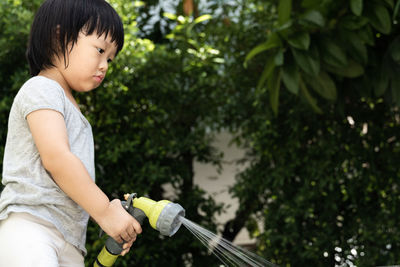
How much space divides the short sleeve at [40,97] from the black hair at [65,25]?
0.12 metres

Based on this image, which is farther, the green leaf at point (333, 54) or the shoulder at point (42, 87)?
the green leaf at point (333, 54)

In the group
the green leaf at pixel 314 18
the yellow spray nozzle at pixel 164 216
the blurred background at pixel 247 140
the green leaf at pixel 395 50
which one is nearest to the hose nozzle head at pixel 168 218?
the yellow spray nozzle at pixel 164 216

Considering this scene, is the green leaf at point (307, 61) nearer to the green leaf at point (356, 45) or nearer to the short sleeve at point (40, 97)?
→ the green leaf at point (356, 45)

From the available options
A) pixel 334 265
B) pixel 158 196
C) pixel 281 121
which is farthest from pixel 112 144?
pixel 334 265

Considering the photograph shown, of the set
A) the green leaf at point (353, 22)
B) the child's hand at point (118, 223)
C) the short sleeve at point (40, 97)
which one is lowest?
the child's hand at point (118, 223)

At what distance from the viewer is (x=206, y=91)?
343cm

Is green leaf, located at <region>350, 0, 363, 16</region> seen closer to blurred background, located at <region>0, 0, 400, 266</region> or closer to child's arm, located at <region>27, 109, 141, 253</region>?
blurred background, located at <region>0, 0, 400, 266</region>

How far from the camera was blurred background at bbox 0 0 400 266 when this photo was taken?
3090 mm

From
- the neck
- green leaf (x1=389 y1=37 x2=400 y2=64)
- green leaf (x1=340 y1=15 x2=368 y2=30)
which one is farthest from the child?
green leaf (x1=389 y1=37 x2=400 y2=64)

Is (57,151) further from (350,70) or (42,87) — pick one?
(350,70)

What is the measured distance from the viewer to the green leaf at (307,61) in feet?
7.65

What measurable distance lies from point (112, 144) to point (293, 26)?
4.03 feet

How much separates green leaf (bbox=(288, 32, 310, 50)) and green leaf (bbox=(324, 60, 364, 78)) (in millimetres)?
202

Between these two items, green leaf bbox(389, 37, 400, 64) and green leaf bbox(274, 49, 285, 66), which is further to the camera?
green leaf bbox(389, 37, 400, 64)
